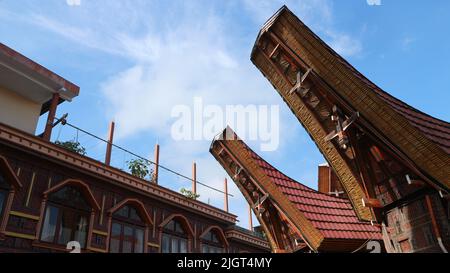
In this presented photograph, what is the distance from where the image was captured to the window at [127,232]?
38.8 ft

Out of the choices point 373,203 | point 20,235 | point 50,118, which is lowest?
point 373,203

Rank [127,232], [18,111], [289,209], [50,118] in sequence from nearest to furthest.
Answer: [289,209] → [50,118] → [127,232] → [18,111]

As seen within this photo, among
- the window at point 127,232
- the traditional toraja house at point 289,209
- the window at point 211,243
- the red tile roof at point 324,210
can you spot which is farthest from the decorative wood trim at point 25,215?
the window at point 211,243

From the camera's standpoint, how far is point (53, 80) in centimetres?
1254

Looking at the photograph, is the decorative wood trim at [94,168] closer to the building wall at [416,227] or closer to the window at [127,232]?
the window at [127,232]

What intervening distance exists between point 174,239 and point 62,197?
5186 millimetres

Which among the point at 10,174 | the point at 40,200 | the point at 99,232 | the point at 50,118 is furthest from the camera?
the point at 50,118

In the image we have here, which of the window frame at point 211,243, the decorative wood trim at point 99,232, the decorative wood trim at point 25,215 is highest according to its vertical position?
the window frame at point 211,243

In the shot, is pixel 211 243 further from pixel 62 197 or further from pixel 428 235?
pixel 428 235

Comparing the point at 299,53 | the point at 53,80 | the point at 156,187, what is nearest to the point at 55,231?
the point at 156,187

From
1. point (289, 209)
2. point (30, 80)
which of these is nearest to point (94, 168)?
point (30, 80)

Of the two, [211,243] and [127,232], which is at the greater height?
[211,243]

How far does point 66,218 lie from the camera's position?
34.8 feet

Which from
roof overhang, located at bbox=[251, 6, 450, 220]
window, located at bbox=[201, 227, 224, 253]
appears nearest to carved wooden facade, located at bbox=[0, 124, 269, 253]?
window, located at bbox=[201, 227, 224, 253]
